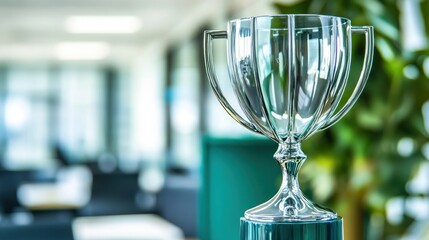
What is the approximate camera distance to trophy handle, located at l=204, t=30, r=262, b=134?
0.94 m

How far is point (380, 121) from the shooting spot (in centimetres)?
273

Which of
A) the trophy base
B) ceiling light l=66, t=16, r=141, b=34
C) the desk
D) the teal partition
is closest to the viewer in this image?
the trophy base

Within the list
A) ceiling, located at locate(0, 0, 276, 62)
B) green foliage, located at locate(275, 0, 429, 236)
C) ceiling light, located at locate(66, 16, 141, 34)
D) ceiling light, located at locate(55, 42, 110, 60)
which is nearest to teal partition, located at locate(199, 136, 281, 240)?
green foliage, located at locate(275, 0, 429, 236)

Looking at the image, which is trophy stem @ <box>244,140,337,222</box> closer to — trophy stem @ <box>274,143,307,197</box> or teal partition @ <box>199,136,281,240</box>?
trophy stem @ <box>274,143,307,197</box>

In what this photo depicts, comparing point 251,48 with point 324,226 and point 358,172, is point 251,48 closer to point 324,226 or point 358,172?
point 324,226

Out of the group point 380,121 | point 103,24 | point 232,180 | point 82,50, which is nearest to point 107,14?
point 103,24

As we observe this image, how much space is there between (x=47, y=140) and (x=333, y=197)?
668 inches

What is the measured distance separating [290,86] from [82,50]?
52.1 ft

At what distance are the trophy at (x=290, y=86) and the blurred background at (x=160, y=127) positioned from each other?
2.99ft

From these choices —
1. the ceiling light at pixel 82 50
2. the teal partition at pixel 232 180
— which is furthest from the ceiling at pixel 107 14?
the teal partition at pixel 232 180

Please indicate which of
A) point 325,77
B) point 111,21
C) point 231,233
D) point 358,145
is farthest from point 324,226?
point 111,21

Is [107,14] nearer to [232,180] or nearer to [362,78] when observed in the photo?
[232,180]

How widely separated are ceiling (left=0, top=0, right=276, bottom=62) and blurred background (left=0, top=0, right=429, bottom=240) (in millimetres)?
37

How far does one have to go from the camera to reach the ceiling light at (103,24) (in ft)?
39.1
